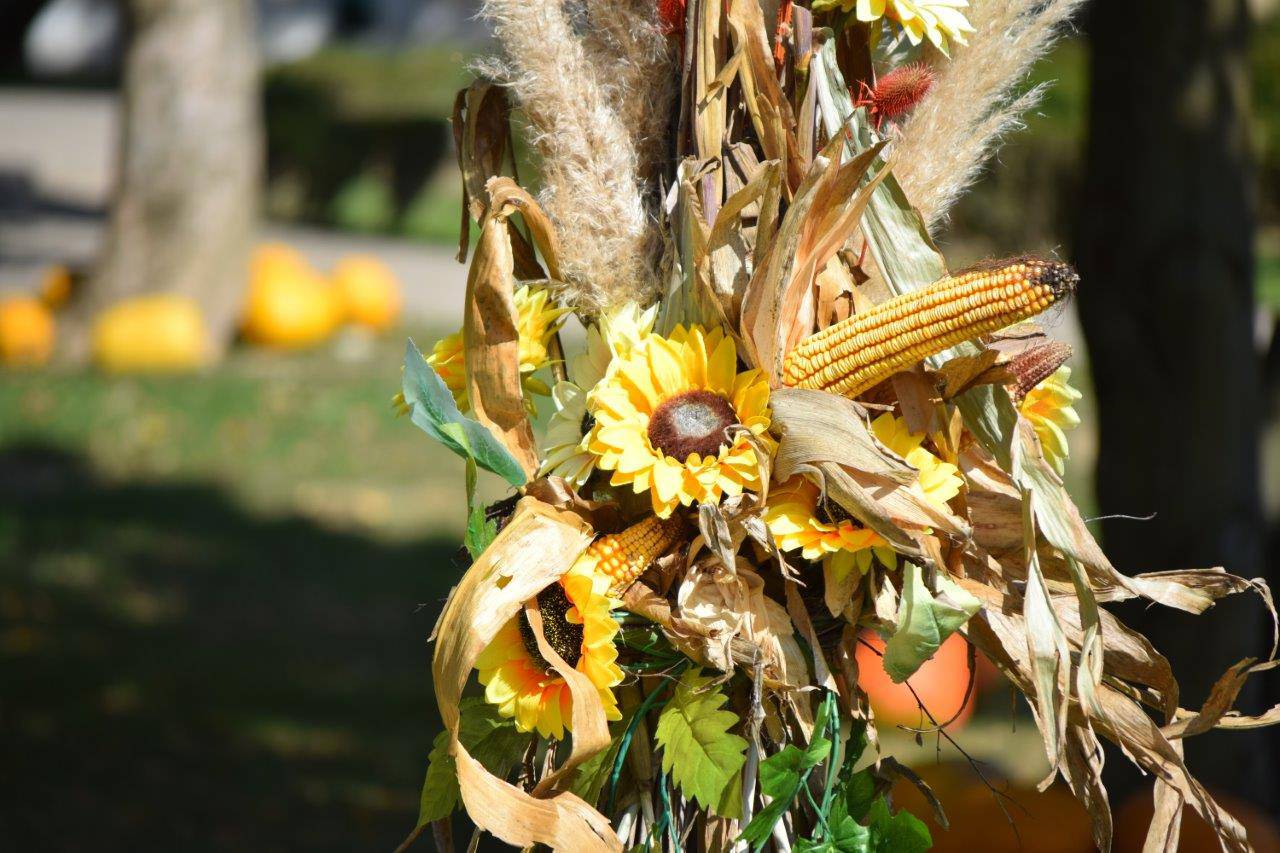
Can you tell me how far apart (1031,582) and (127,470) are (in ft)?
19.2

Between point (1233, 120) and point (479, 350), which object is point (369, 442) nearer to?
point (1233, 120)

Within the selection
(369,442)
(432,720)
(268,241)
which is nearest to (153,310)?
(369,442)

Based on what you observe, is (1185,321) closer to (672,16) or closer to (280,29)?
(672,16)

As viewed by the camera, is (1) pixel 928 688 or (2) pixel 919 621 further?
(1) pixel 928 688

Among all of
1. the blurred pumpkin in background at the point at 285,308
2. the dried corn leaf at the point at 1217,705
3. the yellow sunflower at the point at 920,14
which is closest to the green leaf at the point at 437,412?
the yellow sunflower at the point at 920,14

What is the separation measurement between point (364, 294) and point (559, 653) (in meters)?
7.39

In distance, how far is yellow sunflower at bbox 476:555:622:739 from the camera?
1332 millimetres

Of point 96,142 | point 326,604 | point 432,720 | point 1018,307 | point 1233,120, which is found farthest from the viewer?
A: point 96,142

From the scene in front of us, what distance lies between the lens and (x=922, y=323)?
1.27 meters

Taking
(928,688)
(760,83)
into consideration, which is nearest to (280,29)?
(928,688)

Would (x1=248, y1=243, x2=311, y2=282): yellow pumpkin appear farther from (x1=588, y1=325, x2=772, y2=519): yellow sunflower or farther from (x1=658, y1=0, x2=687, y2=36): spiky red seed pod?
(x1=588, y1=325, x2=772, y2=519): yellow sunflower

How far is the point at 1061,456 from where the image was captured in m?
1.54

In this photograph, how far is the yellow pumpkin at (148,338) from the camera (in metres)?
7.34

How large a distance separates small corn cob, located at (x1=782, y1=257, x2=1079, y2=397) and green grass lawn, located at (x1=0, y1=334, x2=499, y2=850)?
7.69 feet
